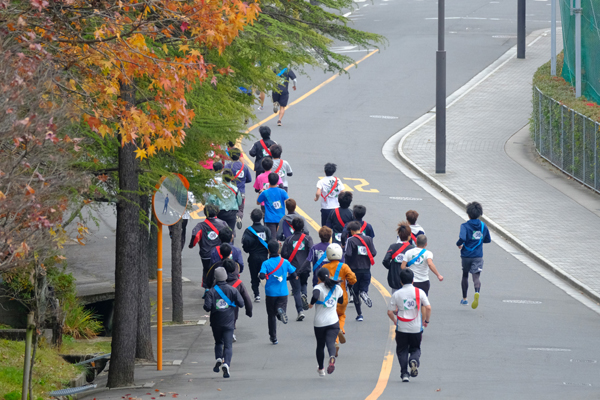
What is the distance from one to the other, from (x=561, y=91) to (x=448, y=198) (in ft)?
19.6

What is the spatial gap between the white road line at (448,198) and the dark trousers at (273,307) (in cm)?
576

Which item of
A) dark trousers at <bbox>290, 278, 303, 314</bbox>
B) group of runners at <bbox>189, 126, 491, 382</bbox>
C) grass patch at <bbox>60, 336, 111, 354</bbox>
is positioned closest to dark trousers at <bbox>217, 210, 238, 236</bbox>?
group of runners at <bbox>189, 126, 491, 382</bbox>

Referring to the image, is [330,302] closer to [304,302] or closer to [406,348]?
[406,348]

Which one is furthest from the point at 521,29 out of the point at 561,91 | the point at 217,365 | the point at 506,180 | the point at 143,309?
the point at 217,365

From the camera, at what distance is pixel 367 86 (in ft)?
114

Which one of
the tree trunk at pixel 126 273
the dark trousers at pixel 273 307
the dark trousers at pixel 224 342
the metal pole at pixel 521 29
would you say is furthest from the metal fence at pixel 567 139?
the tree trunk at pixel 126 273

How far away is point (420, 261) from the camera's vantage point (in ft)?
43.6

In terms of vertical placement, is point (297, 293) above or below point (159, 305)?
below

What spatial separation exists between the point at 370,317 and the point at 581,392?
4.33 metres

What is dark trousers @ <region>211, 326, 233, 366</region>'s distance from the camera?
11359mm

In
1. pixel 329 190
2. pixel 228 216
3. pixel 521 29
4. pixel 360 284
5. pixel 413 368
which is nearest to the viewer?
pixel 413 368

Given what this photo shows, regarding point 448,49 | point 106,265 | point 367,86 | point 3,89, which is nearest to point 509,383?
point 3,89

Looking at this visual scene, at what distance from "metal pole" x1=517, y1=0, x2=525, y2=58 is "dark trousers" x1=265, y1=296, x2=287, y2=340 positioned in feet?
86.7

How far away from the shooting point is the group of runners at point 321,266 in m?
11.1
